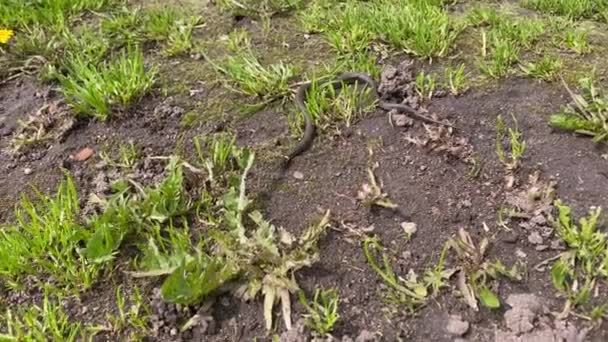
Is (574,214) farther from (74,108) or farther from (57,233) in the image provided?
(74,108)

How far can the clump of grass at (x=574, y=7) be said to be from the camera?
3.84m

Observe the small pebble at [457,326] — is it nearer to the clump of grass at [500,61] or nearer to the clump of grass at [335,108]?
the clump of grass at [335,108]

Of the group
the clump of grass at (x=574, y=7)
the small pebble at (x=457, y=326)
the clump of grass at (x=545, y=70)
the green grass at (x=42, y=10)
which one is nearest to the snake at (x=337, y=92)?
the clump of grass at (x=545, y=70)

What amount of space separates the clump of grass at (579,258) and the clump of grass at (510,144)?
14.6 inches

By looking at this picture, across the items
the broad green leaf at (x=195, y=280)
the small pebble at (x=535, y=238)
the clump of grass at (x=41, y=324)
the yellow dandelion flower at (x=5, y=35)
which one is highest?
the yellow dandelion flower at (x=5, y=35)

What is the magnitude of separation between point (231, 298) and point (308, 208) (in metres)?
0.57

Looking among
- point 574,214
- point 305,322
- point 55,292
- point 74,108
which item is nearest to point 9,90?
point 74,108

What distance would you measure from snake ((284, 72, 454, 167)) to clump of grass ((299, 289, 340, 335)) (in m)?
0.81

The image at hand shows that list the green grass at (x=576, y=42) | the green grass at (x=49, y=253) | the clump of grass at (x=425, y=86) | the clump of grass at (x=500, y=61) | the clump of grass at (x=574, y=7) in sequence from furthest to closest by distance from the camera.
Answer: the clump of grass at (x=574, y=7), the green grass at (x=576, y=42), the clump of grass at (x=500, y=61), the clump of grass at (x=425, y=86), the green grass at (x=49, y=253)

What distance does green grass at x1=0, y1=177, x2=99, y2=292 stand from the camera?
233 centimetres

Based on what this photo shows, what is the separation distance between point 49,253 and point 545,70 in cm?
272

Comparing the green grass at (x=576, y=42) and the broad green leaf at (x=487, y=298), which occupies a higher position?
the green grass at (x=576, y=42)

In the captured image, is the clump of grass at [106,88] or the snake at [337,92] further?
the clump of grass at [106,88]

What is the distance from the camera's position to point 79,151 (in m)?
3.02
